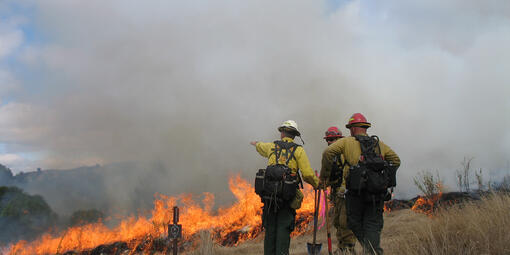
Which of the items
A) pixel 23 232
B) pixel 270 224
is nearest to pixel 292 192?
pixel 270 224

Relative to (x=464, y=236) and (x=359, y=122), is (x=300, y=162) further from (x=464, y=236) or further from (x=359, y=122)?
(x=464, y=236)

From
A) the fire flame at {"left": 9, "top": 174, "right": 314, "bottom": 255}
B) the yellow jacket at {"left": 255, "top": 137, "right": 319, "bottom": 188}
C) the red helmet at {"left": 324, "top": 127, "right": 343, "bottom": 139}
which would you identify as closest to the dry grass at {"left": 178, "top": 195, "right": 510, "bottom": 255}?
the yellow jacket at {"left": 255, "top": 137, "right": 319, "bottom": 188}

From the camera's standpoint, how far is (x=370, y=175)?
11.9 ft

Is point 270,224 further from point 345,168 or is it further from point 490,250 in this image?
point 490,250

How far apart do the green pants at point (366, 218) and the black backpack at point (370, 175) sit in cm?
17

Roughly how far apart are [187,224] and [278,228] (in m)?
9.78

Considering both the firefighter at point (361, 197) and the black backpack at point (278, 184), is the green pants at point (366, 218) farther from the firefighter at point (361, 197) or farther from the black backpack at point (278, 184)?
the black backpack at point (278, 184)

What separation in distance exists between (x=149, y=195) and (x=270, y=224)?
588 inches

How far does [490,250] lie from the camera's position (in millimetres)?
2971

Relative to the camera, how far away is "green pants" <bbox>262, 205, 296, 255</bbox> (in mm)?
4211

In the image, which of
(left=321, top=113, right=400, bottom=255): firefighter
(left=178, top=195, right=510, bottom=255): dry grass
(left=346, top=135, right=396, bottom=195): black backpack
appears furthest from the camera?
(left=321, top=113, right=400, bottom=255): firefighter

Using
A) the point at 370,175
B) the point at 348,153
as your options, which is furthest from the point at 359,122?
the point at 370,175

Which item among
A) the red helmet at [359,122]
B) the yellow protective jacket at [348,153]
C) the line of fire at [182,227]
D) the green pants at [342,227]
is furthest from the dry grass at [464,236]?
the line of fire at [182,227]

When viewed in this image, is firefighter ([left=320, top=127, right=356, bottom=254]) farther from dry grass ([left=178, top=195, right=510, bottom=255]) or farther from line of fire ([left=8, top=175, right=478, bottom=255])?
line of fire ([left=8, top=175, right=478, bottom=255])
